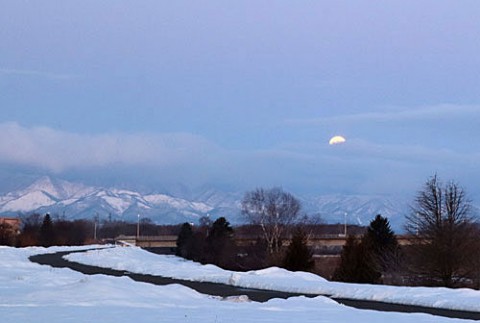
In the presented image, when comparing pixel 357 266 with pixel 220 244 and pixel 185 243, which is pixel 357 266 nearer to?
pixel 220 244

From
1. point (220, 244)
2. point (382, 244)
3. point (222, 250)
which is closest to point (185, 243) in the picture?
point (220, 244)

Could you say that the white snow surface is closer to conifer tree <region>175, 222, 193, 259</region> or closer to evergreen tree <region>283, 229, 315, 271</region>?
evergreen tree <region>283, 229, 315, 271</region>

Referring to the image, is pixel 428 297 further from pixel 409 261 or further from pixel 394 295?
pixel 409 261

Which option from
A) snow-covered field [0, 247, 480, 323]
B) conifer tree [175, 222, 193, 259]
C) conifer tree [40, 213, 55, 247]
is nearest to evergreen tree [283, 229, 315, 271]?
snow-covered field [0, 247, 480, 323]

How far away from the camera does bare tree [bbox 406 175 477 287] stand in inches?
1300

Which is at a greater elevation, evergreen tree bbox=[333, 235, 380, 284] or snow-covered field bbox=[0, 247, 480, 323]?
evergreen tree bbox=[333, 235, 380, 284]

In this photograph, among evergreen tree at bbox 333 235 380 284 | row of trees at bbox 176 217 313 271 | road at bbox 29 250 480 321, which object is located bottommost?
road at bbox 29 250 480 321

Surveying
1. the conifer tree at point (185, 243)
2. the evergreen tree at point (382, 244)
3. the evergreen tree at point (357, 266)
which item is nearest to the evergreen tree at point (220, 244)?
the conifer tree at point (185, 243)

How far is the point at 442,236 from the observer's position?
110ft

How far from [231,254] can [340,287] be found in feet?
135

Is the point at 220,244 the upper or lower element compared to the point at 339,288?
upper

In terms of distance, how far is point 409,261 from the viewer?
34.8 meters

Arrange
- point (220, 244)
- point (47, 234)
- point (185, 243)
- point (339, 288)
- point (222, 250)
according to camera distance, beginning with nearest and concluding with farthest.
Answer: point (339, 288)
point (222, 250)
point (220, 244)
point (185, 243)
point (47, 234)

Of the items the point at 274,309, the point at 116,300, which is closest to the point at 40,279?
the point at 116,300
